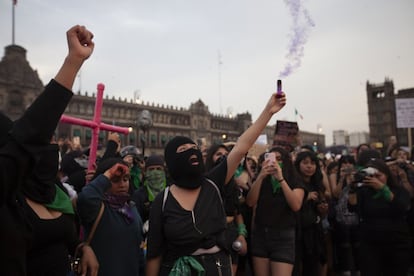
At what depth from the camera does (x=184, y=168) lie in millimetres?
2643

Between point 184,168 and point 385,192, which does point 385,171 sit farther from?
point 184,168

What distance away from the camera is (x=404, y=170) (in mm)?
5359

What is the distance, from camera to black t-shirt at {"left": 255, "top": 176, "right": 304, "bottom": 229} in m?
4.03

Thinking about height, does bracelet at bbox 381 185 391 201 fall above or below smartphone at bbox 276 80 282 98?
below

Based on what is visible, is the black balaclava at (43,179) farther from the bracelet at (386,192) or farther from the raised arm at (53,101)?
the bracelet at (386,192)

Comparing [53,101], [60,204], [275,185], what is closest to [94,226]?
[60,204]

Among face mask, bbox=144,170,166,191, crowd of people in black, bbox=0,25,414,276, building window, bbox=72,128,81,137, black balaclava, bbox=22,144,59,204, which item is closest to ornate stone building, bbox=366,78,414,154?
building window, bbox=72,128,81,137

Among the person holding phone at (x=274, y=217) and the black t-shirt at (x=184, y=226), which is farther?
the person holding phone at (x=274, y=217)

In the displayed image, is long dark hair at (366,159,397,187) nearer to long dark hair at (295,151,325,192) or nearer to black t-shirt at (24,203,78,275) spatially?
long dark hair at (295,151,325,192)

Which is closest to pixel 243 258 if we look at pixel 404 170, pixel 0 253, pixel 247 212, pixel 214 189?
pixel 247 212

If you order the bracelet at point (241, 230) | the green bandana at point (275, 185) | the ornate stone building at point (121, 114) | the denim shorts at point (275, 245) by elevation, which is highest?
the ornate stone building at point (121, 114)

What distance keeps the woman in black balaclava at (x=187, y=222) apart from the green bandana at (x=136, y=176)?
2358 mm

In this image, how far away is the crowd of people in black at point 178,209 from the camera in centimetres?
140

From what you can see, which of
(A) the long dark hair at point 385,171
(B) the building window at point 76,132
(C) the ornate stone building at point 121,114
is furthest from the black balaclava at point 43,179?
(B) the building window at point 76,132
